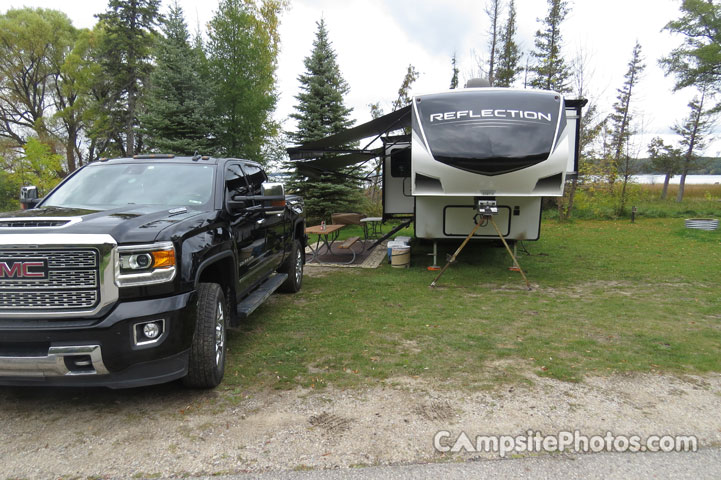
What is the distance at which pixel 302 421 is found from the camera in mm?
3059

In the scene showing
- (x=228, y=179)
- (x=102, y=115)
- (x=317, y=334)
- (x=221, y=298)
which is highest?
(x=102, y=115)

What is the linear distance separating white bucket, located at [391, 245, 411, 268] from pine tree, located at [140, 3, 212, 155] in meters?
9.00

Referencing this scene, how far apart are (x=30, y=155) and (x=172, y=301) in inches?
815

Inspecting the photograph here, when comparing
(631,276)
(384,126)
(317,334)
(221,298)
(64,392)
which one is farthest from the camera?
(384,126)

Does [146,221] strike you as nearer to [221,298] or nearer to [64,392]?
[221,298]

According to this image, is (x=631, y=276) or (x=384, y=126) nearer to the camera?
(x=631, y=276)

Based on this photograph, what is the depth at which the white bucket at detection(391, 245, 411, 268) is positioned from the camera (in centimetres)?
873

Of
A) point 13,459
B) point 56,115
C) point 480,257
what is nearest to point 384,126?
point 480,257

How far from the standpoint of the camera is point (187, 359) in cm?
314

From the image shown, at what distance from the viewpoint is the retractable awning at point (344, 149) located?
8.41 meters

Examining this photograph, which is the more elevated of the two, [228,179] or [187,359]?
[228,179]

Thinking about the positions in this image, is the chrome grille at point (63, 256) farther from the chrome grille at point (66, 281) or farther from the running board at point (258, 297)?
the running board at point (258, 297)

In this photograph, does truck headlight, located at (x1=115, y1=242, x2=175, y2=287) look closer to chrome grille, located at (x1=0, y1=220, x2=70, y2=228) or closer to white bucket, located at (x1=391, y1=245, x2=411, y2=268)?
chrome grille, located at (x1=0, y1=220, x2=70, y2=228)

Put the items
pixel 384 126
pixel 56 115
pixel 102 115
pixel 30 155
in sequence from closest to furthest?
pixel 384 126
pixel 30 155
pixel 102 115
pixel 56 115
